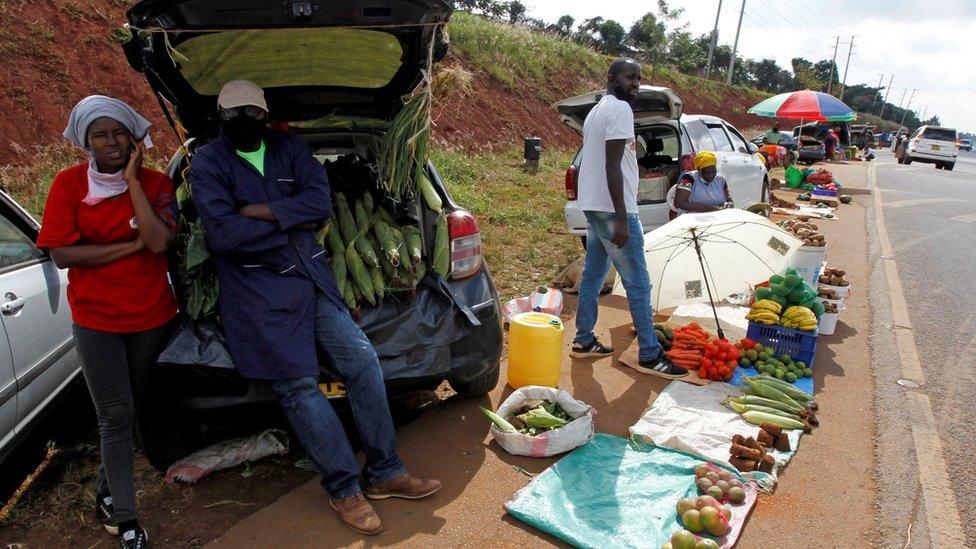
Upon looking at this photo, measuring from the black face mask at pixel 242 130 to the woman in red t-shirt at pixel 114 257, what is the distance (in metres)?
0.34

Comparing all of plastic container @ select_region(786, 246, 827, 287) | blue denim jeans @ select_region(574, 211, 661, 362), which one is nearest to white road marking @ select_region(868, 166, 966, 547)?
plastic container @ select_region(786, 246, 827, 287)

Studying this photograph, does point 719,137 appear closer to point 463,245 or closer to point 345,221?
point 463,245

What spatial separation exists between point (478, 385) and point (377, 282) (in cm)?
108

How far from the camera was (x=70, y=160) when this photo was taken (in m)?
8.71

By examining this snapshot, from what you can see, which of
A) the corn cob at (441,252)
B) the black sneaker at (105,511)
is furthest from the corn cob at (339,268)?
the black sneaker at (105,511)

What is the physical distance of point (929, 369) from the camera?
496 centimetres

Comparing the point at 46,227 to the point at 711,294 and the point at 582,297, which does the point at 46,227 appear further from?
the point at 711,294

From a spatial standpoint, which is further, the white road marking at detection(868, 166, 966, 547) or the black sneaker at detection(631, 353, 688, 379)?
the black sneaker at detection(631, 353, 688, 379)

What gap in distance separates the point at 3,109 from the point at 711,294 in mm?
9707

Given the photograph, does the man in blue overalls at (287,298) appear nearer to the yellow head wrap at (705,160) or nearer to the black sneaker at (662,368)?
the black sneaker at (662,368)

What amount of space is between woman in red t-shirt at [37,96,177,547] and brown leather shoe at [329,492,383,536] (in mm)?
829

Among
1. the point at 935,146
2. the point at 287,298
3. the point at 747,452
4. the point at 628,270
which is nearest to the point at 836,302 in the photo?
the point at 628,270

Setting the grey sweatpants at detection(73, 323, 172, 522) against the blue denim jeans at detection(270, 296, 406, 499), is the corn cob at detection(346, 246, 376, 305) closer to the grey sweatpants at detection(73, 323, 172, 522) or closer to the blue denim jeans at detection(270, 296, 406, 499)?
the blue denim jeans at detection(270, 296, 406, 499)

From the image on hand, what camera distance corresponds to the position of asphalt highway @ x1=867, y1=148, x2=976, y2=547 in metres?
3.27
